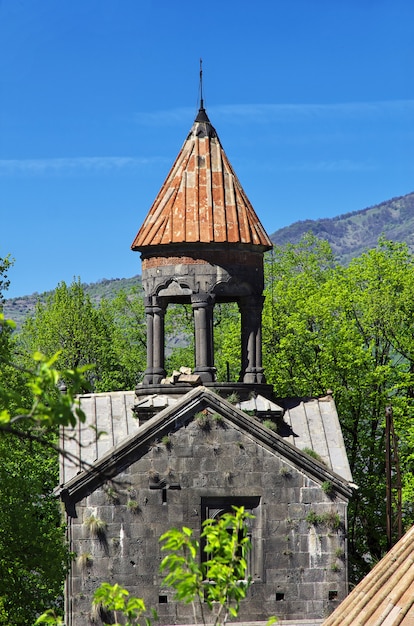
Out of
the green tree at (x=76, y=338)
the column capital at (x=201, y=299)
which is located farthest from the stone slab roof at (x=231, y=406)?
the green tree at (x=76, y=338)

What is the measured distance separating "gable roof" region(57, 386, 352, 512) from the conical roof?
3045 mm

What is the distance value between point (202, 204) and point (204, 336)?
239 cm

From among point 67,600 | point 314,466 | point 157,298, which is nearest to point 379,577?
point 314,466

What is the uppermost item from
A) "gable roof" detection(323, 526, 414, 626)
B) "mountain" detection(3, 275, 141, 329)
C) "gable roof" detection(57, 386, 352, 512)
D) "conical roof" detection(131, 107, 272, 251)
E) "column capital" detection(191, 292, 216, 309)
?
"mountain" detection(3, 275, 141, 329)

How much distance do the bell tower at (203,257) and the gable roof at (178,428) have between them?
127 centimetres

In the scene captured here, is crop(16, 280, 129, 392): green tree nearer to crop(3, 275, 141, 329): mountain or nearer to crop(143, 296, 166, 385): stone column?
crop(143, 296, 166, 385): stone column

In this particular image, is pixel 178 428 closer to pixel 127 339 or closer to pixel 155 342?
pixel 155 342

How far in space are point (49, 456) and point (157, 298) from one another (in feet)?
31.4

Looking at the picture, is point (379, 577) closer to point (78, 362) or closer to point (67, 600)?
point (67, 600)

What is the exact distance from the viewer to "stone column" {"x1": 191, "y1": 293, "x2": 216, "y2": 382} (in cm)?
1864

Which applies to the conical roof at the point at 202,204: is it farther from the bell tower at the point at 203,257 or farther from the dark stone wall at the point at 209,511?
the dark stone wall at the point at 209,511

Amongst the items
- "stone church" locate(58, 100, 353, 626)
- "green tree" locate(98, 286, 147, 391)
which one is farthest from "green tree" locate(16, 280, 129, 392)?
"stone church" locate(58, 100, 353, 626)

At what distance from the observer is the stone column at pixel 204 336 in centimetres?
1864

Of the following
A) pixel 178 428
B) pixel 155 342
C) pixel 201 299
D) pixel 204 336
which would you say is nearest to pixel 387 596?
pixel 178 428
